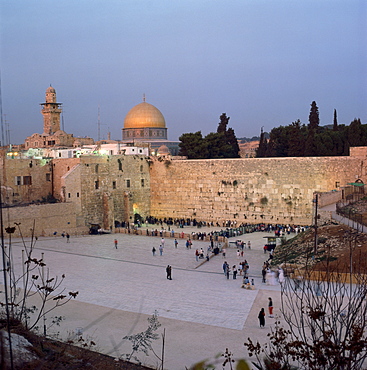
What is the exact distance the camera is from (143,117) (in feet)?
153

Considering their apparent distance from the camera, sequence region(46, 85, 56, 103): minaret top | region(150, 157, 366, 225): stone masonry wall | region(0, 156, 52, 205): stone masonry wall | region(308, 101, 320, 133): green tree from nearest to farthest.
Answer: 1. region(150, 157, 366, 225): stone masonry wall
2. region(0, 156, 52, 205): stone masonry wall
3. region(308, 101, 320, 133): green tree
4. region(46, 85, 56, 103): minaret top

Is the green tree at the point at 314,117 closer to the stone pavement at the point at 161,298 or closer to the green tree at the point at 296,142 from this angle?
the green tree at the point at 296,142

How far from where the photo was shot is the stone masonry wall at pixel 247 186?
80.8 feet

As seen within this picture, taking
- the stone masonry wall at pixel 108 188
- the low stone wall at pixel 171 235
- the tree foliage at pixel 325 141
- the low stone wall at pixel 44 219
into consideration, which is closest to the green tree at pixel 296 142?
the tree foliage at pixel 325 141

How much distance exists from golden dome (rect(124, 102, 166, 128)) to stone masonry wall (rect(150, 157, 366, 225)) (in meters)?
17.3

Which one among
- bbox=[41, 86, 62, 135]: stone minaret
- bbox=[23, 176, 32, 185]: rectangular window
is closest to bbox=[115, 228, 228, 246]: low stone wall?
bbox=[23, 176, 32, 185]: rectangular window

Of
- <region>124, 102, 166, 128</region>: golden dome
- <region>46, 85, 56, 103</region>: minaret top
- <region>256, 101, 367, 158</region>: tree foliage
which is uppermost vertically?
<region>46, 85, 56, 103</region>: minaret top

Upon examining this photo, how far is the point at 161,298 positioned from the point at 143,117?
35.8 m

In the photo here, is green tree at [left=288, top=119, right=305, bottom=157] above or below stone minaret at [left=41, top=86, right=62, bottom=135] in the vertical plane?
below

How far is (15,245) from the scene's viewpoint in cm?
1866

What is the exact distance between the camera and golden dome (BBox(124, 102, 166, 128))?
1833 inches

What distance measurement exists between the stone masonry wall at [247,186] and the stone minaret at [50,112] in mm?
13246

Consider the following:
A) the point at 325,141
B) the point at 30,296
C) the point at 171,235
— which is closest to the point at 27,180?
the point at 171,235

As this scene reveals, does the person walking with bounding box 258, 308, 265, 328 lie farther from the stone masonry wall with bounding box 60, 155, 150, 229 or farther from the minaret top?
the minaret top
